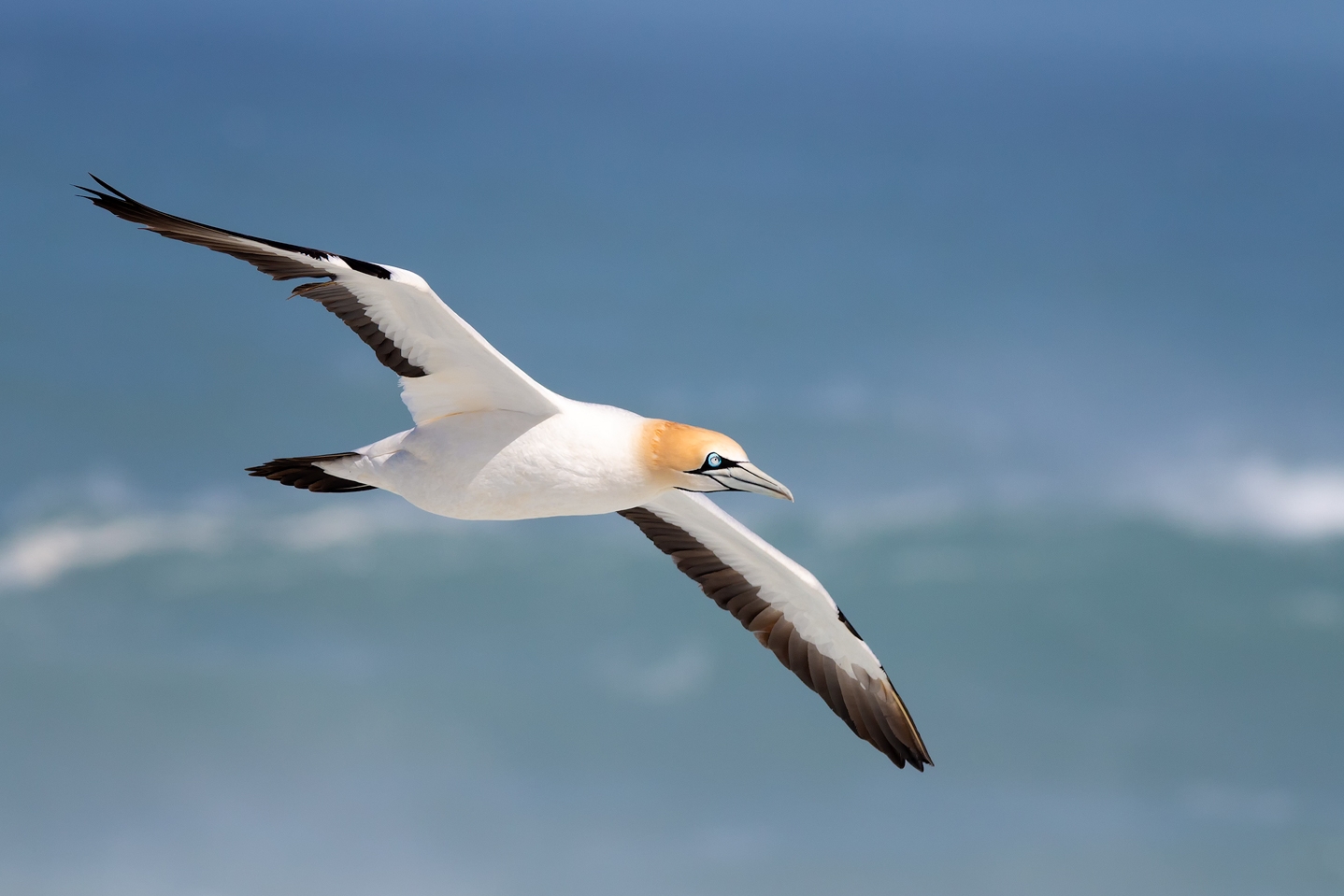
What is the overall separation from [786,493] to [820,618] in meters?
3.04

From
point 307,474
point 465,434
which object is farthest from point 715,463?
point 307,474

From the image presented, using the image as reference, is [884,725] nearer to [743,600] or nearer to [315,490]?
[743,600]

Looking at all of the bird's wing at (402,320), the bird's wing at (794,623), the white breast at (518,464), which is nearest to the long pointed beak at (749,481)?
the white breast at (518,464)

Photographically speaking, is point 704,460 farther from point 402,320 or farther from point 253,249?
point 253,249

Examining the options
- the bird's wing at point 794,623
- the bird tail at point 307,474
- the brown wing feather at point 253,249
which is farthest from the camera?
the bird's wing at point 794,623

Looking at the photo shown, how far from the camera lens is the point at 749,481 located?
11.1 m

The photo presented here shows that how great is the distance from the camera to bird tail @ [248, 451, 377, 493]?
1172 cm

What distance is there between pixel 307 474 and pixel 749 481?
11.2 ft

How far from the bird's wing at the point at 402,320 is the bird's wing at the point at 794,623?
262 centimetres

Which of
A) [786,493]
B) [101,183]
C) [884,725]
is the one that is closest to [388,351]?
[101,183]

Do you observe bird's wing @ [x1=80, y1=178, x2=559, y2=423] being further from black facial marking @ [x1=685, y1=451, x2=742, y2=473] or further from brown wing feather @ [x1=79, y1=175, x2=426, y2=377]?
black facial marking @ [x1=685, y1=451, x2=742, y2=473]

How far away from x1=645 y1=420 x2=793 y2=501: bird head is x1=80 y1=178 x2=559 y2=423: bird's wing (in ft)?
2.85

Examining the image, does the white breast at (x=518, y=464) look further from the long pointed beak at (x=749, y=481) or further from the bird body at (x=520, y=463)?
the long pointed beak at (x=749, y=481)

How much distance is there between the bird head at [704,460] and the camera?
1104 cm
